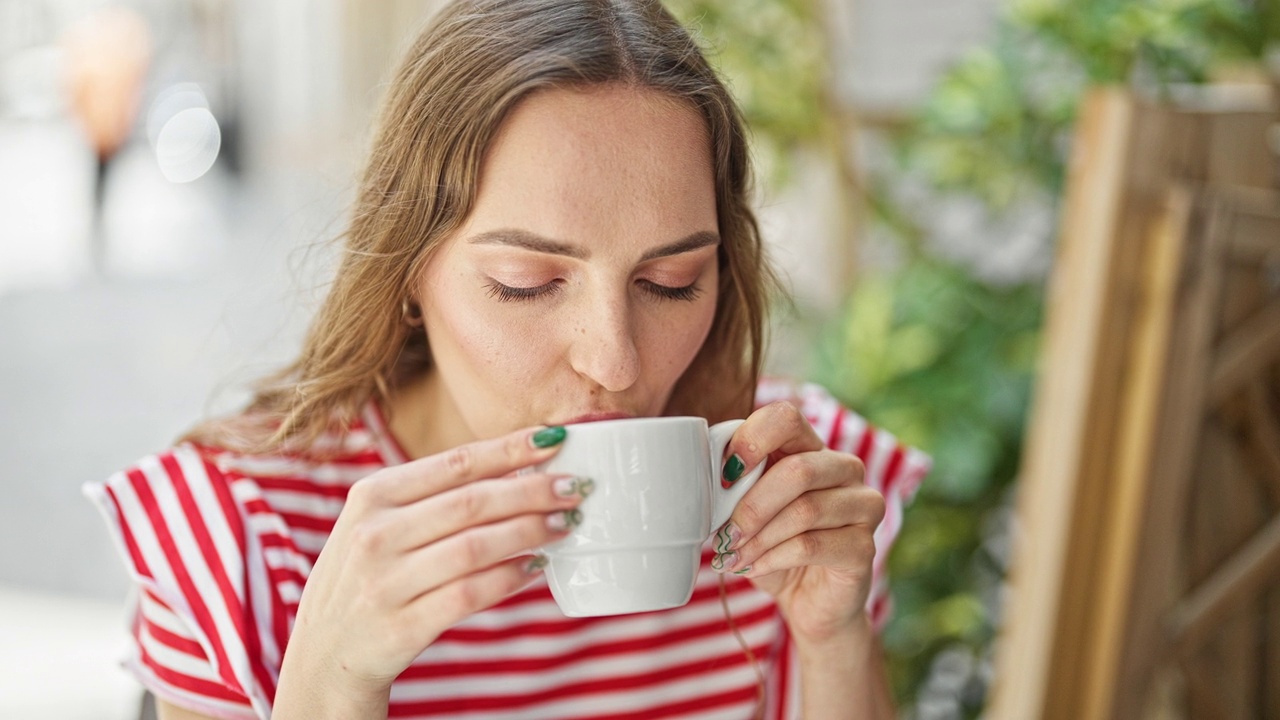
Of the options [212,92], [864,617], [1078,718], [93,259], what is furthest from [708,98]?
[212,92]

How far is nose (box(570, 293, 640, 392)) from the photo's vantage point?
0.85m

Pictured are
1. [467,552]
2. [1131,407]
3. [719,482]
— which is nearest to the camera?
[467,552]

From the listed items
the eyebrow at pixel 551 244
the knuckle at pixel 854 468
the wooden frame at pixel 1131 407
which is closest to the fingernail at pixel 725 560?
the knuckle at pixel 854 468

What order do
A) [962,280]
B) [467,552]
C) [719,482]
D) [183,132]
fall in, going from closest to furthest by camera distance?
[467,552] → [719,482] → [962,280] → [183,132]

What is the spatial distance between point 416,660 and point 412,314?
12.0 inches

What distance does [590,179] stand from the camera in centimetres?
85

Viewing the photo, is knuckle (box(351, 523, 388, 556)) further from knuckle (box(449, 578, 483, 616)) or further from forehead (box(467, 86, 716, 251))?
forehead (box(467, 86, 716, 251))

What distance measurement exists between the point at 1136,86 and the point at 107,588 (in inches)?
107

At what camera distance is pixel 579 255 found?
0.85 meters

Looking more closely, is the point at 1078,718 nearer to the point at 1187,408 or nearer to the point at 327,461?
the point at 1187,408

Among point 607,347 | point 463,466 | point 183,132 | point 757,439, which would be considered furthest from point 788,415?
point 183,132

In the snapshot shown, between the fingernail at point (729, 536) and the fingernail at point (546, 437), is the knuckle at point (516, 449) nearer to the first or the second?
the fingernail at point (546, 437)

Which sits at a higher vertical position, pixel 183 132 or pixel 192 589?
pixel 183 132

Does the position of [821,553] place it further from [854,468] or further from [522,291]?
[522,291]
